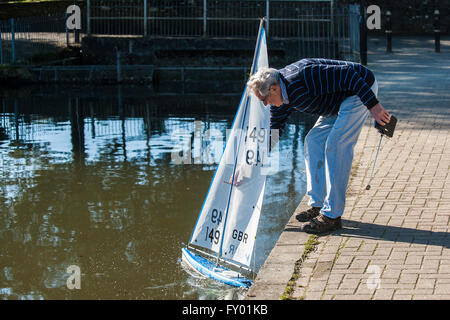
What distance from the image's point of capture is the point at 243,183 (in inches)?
222

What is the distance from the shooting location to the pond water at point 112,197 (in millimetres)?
5876

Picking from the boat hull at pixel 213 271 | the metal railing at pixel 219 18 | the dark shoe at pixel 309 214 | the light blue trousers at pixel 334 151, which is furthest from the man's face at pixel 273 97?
the metal railing at pixel 219 18

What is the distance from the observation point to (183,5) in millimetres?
21094

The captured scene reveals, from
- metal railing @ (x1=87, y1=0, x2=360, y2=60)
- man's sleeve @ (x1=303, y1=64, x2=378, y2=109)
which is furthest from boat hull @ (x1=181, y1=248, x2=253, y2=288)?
metal railing @ (x1=87, y1=0, x2=360, y2=60)

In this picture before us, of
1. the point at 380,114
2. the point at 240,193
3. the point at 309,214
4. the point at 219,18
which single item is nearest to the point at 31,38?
the point at 219,18

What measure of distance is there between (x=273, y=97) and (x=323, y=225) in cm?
128

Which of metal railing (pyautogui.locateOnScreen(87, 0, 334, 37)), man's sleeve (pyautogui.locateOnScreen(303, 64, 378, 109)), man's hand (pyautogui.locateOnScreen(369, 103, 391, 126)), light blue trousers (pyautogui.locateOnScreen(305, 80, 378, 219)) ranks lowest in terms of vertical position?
light blue trousers (pyautogui.locateOnScreen(305, 80, 378, 219))

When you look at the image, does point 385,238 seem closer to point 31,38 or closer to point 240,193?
point 240,193

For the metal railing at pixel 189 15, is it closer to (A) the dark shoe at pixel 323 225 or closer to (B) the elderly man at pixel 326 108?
(B) the elderly man at pixel 326 108

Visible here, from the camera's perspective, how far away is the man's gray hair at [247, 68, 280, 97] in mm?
5367

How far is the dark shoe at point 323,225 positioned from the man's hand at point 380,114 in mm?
930

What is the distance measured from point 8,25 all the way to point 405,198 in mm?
14589

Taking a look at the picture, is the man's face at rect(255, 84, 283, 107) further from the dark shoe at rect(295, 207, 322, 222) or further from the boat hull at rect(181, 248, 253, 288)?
the boat hull at rect(181, 248, 253, 288)
